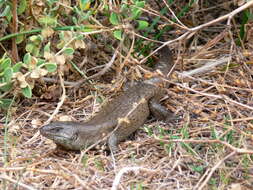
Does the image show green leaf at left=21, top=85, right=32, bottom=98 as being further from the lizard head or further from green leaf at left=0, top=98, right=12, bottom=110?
the lizard head

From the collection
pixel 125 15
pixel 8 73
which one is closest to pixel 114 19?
pixel 125 15

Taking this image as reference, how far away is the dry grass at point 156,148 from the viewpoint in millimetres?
3711

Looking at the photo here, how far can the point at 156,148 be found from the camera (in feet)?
14.1

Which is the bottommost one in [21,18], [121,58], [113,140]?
[113,140]

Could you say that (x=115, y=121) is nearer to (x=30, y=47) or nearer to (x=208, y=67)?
(x=30, y=47)

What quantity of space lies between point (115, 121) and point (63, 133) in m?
0.54

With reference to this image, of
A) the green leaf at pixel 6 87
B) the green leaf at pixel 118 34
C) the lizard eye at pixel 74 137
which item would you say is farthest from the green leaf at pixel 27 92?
the green leaf at pixel 118 34

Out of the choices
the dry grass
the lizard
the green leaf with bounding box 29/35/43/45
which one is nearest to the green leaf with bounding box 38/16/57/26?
the green leaf with bounding box 29/35/43/45

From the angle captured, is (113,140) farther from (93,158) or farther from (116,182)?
(116,182)

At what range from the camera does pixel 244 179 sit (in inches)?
144

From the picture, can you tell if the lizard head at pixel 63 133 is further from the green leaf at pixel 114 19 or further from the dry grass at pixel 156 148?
the green leaf at pixel 114 19

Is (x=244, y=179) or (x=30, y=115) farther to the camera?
(x=30, y=115)

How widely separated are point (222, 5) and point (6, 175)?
11.0 ft

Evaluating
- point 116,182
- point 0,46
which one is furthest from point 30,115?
point 116,182
